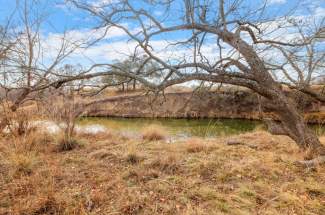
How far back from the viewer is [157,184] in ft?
10.2

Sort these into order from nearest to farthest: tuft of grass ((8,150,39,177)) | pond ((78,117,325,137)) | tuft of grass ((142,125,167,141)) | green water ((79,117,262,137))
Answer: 1. tuft of grass ((8,150,39,177))
2. tuft of grass ((142,125,167,141))
3. pond ((78,117,325,137))
4. green water ((79,117,262,137))

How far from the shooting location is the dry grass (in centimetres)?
254

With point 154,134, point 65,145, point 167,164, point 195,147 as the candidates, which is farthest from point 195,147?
point 65,145

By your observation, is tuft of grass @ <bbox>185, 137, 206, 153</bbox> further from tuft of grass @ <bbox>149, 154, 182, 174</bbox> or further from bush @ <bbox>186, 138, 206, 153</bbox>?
tuft of grass @ <bbox>149, 154, 182, 174</bbox>

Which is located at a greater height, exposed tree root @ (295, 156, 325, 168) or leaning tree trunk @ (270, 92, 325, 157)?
leaning tree trunk @ (270, 92, 325, 157)

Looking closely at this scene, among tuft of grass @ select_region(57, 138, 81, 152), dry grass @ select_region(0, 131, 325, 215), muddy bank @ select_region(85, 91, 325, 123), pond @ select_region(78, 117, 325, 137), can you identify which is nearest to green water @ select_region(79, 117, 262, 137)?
pond @ select_region(78, 117, 325, 137)

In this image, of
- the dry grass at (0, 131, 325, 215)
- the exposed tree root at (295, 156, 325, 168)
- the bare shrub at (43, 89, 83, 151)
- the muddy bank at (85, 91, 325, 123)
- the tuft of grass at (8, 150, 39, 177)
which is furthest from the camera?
the muddy bank at (85, 91, 325, 123)

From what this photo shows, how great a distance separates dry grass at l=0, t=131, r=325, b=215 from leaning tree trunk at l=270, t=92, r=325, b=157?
1.18ft

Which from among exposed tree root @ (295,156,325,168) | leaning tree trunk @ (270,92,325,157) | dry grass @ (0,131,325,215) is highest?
leaning tree trunk @ (270,92,325,157)

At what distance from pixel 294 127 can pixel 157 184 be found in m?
2.31

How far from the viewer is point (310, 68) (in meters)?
4.61

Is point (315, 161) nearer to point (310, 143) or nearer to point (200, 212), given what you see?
point (310, 143)

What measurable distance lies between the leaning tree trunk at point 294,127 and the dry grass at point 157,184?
36 cm

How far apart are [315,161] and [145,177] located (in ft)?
8.12
